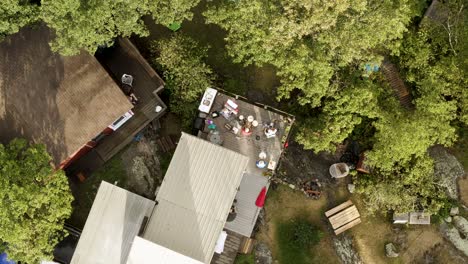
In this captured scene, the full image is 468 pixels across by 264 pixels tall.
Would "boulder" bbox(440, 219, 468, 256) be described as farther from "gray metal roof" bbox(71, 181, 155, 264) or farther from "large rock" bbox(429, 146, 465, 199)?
"gray metal roof" bbox(71, 181, 155, 264)

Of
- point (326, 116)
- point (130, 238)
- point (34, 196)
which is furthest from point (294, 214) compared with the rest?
point (34, 196)

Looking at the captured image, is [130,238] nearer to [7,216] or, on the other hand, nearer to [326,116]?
[7,216]

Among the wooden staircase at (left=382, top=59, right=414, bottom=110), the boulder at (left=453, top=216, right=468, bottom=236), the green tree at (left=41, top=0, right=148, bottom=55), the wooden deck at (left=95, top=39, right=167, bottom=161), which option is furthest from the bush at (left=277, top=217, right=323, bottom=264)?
the green tree at (left=41, top=0, right=148, bottom=55)

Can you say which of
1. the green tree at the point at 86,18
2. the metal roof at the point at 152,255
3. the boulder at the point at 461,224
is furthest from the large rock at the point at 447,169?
the green tree at the point at 86,18

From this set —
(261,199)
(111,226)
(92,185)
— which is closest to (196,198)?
(261,199)

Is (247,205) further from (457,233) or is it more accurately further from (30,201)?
(457,233)

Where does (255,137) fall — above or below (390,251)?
above
